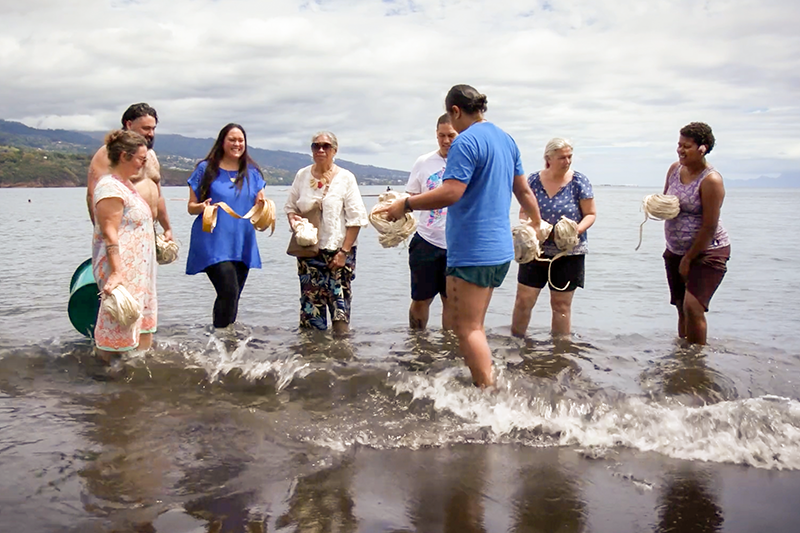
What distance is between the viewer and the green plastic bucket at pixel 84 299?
555 centimetres

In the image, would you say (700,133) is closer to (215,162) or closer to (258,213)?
(258,213)

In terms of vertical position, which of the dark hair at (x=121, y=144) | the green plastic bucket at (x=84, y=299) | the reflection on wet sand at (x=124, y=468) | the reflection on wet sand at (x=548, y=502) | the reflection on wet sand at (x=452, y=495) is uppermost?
the dark hair at (x=121, y=144)

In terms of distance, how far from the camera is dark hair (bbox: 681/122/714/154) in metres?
5.58

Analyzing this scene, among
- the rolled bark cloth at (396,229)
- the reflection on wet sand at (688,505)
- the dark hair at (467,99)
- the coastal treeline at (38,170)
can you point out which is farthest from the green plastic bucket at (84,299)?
the coastal treeline at (38,170)

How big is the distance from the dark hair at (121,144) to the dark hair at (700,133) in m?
4.39

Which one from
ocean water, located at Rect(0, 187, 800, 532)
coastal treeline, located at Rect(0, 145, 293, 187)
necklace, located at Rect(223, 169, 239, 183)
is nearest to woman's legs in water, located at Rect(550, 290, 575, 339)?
ocean water, located at Rect(0, 187, 800, 532)

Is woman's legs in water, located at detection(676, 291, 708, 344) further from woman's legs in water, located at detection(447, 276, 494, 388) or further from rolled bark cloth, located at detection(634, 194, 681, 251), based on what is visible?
woman's legs in water, located at detection(447, 276, 494, 388)

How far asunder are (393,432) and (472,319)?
2.96ft

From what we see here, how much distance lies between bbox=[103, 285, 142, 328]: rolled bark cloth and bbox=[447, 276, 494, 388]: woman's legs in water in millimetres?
2302

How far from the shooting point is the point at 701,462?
3.73m

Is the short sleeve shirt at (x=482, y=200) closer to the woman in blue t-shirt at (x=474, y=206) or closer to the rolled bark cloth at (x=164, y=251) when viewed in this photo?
the woman in blue t-shirt at (x=474, y=206)

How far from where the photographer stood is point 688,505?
3.17m

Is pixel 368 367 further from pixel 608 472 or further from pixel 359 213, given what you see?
pixel 608 472

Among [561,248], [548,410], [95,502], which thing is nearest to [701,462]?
[548,410]
